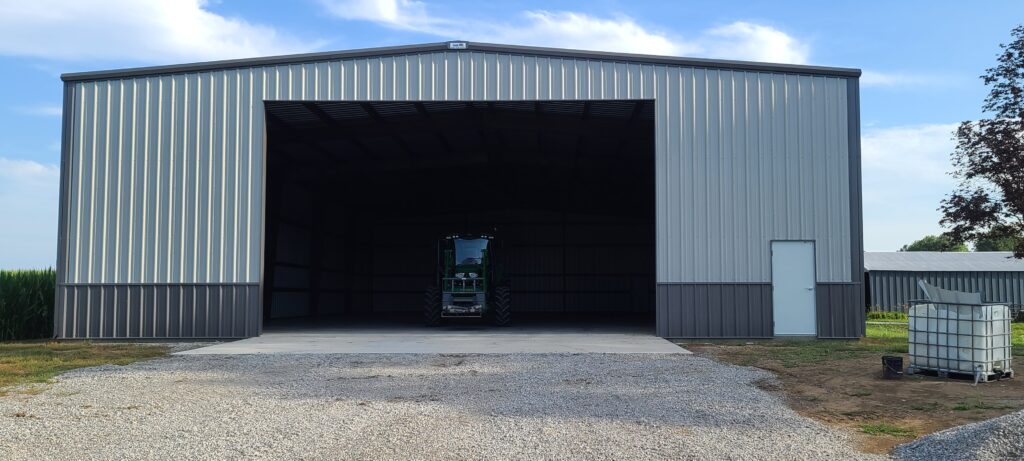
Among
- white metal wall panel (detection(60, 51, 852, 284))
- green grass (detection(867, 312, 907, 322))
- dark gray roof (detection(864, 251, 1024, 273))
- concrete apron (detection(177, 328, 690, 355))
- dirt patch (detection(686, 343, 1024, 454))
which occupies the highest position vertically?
white metal wall panel (detection(60, 51, 852, 284))

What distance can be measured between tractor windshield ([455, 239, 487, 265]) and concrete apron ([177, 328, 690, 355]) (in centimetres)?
276

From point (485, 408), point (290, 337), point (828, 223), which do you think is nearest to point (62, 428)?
point (485, 408)

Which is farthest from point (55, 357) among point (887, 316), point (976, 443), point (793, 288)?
point (887, 316)

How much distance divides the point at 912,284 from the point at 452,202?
19.6 m

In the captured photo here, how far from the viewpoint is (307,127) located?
20.5 meters

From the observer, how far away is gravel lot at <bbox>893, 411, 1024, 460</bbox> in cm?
585

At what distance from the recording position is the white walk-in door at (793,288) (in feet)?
55.0

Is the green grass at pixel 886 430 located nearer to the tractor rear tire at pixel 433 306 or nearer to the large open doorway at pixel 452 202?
the large open doorway at pixel 452 202

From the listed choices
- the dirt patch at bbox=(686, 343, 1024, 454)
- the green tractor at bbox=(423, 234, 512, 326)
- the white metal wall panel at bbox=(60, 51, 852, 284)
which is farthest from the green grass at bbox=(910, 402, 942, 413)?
the green tractor at bbox=(423, 234, 512, 326)

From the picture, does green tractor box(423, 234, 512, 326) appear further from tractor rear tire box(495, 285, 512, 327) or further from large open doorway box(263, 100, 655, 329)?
large open doorway box(263, 100, 655, 329)

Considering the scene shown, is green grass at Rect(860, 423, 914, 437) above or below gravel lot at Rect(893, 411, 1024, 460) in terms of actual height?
below

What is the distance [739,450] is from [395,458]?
2.71 metres

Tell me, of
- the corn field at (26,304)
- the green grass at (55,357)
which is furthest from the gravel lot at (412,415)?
the corn field at (26,304)

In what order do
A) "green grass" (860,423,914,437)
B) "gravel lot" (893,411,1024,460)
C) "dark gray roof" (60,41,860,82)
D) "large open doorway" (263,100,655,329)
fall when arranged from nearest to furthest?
"gravel lot" (893,411,1024,460) → "green grass" (860,423,914,437) → "dark gray roof" (60,41,860,82) → "large open doorway" (263,100,655,329)
